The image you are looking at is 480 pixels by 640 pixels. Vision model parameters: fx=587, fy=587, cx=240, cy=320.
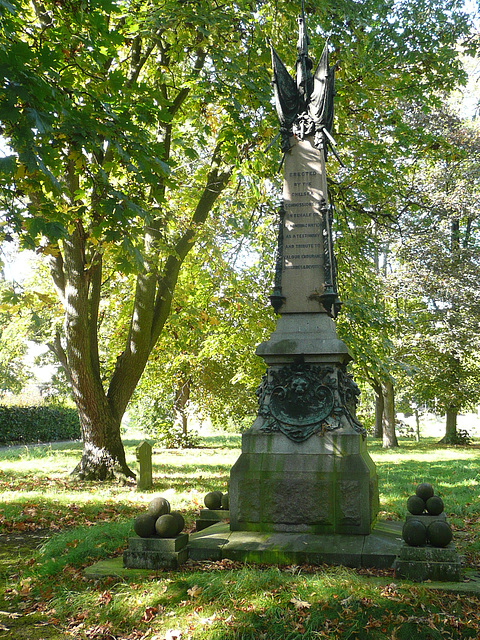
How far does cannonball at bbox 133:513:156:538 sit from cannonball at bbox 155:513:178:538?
0.07 meters

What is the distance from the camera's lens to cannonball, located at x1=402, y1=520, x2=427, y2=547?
5.13m

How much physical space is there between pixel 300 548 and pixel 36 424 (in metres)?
24.7

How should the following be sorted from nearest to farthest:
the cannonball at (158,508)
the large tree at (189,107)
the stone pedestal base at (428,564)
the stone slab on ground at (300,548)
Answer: the stone pedestal base at (428,564) → the stone slab on ground at (300,548) → the cannonball at (158,508) → the large tree at (189,107)

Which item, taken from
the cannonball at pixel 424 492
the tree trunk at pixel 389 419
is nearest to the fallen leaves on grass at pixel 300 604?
the cannonball at pixel 424 492

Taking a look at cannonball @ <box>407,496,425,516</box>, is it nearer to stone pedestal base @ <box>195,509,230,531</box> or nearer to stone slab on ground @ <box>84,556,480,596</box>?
stone slab on ground @ <box>84,556,480,596</box>

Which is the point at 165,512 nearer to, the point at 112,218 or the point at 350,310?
the point at 112,218

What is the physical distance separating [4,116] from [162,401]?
21.2 m

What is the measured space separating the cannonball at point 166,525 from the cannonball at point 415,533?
216 centimetres

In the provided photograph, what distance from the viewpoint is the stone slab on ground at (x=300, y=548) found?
5512 millimetres

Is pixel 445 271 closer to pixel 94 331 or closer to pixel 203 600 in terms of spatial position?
pixel 94 331

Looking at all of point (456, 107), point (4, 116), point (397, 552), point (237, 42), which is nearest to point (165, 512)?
point (397, 552)

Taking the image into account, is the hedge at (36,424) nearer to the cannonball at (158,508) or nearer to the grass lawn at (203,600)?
the grass lawn at (203,600)

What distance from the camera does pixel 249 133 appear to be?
1014 cm

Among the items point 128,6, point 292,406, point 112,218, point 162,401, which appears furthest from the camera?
point 162,401
